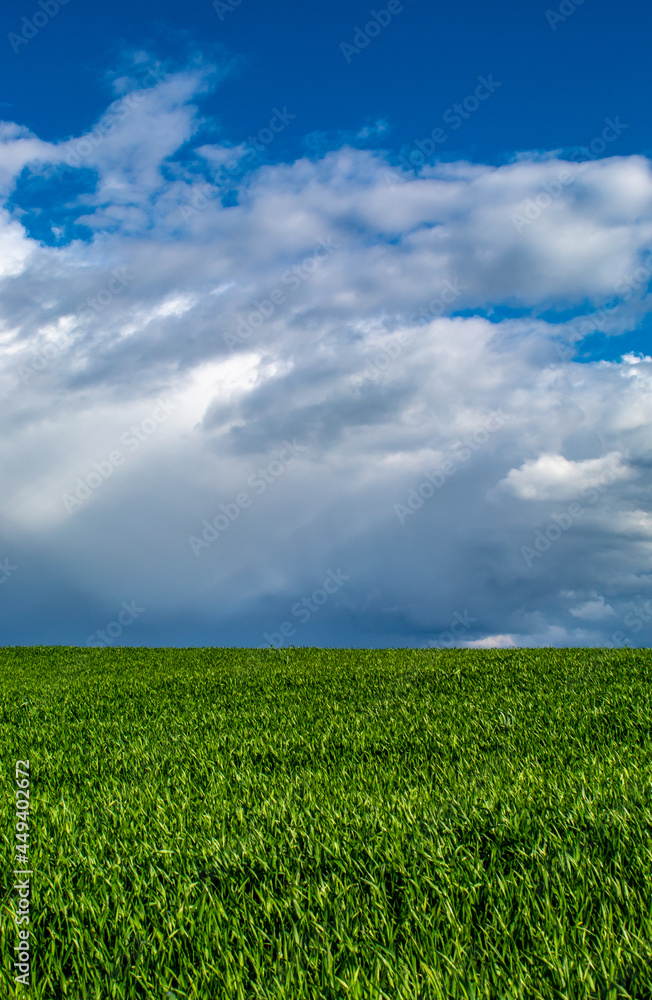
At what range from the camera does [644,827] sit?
16.7ft

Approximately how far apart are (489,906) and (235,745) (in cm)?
546

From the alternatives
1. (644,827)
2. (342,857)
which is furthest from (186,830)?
(644,827)

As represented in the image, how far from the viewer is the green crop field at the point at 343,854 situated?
351cm

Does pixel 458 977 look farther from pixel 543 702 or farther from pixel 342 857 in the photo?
pixel 543 702

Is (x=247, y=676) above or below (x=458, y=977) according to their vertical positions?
above

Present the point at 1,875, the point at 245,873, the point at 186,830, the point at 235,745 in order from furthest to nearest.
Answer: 1. the point at 235,745
2. the point at 186,830
3. the point at 1,875
4. the point at 245,873

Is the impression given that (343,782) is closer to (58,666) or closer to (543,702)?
(543,702)

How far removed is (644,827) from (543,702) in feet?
19.9

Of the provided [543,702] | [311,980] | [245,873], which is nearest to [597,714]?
[543,702]

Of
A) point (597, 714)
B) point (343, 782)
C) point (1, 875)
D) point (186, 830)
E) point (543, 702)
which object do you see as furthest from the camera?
point (543, 702)

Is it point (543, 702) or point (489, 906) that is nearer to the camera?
point (489, 906)

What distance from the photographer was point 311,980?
3.41 meters

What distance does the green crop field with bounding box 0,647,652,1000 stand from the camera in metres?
3.51

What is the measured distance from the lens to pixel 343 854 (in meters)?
4.79
